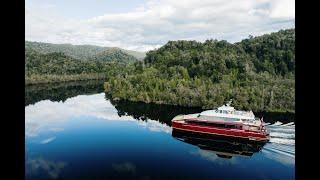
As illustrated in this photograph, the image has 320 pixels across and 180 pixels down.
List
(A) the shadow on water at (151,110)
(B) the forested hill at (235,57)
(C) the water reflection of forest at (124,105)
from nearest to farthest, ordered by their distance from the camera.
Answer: (C) the water reflection of forest at (124,105), (A) the shadow on water at (151,110), (B) the forested hill at (235,57)

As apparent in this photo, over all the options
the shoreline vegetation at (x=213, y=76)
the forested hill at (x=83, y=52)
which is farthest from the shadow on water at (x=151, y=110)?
the forested hill at (x=83, y=52)

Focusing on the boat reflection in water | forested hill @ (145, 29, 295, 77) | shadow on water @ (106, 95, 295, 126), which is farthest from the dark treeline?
the boat reflection in water

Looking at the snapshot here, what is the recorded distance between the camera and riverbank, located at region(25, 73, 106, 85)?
2164 inches

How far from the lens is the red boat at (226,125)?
74.6ft

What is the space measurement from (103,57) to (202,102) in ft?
292

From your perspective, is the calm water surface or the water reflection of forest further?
the water reflection of forest

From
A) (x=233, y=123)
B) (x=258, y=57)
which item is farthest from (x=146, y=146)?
(x=258, y=57)

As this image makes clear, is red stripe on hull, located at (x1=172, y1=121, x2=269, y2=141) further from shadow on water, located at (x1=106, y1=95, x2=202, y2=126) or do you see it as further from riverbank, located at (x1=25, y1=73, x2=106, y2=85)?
riverbank, located at (x1=25, y1=73, x2=106, y2=85)

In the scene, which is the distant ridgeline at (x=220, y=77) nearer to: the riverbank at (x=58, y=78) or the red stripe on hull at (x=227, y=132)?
the red stripe on hull at (x=227, y=132)

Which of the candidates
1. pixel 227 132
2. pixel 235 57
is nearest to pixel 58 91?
pixel 235 57

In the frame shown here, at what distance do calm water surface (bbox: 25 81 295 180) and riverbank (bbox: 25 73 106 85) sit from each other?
23.4 metres

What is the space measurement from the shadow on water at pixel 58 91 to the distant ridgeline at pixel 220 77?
15.4 feet

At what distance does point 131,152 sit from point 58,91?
30.8 meters
